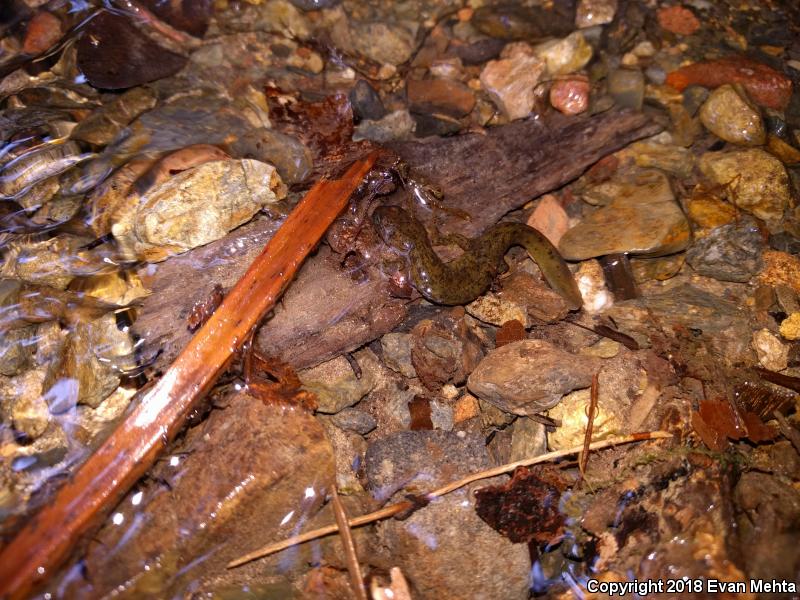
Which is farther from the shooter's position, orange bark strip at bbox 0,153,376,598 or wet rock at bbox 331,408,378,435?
wet rock at bbox 331,408,378,435

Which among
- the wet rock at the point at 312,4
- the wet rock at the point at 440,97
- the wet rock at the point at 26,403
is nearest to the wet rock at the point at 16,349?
the wet rock at the point at 26,403

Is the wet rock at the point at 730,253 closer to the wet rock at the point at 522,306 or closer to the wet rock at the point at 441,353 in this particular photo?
the wet rock at the point at 522,306

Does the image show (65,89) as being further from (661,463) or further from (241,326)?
(661,463)

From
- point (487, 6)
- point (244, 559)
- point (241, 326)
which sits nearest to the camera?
point (244, 559)

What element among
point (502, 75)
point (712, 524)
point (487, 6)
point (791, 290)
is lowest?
point (712, 524)

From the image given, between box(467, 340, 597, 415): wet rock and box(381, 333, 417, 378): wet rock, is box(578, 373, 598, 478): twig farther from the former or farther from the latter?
box(381, 333, 417, 378): wet rock

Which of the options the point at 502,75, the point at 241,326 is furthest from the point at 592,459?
the point at 502,75

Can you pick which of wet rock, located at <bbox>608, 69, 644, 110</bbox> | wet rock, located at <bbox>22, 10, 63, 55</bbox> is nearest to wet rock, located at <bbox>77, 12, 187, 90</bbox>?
wet rock, located at <bbox>22, 10, 63, 55</bbox>
